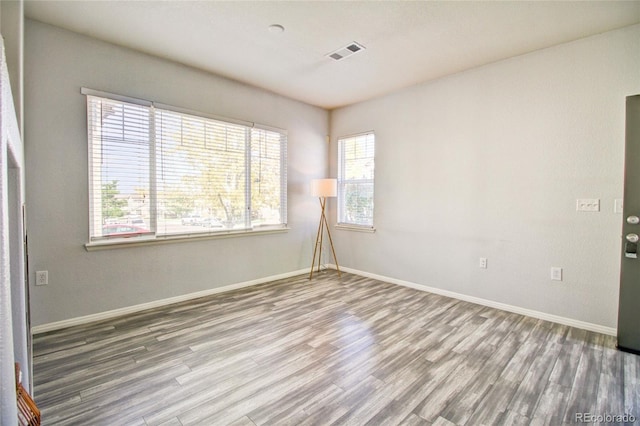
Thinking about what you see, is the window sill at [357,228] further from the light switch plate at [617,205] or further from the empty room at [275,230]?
the light switch plate at [617,205]

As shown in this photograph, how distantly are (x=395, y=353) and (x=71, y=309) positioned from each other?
301 centimetres

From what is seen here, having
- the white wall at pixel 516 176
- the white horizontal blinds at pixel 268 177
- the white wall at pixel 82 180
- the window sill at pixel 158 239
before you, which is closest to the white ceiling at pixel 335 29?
the white wall at pixel 82 180

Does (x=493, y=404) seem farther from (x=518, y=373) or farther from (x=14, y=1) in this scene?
(x=14, y=1)

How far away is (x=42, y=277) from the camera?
271 centimetres

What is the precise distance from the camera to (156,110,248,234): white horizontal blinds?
341 cm

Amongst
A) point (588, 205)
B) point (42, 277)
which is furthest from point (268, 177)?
point (588, 205)

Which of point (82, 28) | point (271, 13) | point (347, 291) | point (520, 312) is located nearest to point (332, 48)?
point (271, 13)

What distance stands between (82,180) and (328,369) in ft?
9.38

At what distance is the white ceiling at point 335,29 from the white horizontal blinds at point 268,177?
1.02 meters

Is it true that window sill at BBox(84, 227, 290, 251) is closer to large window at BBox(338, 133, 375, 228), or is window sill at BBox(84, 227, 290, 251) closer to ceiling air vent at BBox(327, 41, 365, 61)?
large window at BBox(338, 133, 375, 228)

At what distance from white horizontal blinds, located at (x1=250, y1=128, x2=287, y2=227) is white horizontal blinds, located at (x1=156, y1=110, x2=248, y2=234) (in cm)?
17

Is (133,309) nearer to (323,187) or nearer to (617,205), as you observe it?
(323,187)

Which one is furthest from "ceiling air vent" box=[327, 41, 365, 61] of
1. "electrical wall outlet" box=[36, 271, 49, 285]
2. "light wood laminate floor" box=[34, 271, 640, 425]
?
"electrical wall outlet" box=[36, 271, 49, 285]

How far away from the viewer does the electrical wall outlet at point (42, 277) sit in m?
2.69
